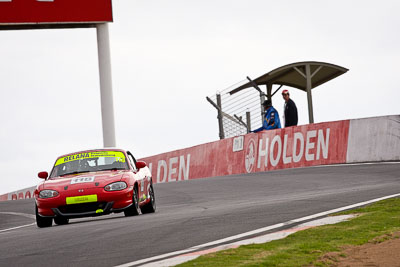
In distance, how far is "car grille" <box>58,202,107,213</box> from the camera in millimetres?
12023

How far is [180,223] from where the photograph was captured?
9.65 m

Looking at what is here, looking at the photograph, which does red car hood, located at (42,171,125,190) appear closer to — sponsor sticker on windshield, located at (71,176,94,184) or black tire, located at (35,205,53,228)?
sponsor sticker on windshield, located at (71,176,94,184)

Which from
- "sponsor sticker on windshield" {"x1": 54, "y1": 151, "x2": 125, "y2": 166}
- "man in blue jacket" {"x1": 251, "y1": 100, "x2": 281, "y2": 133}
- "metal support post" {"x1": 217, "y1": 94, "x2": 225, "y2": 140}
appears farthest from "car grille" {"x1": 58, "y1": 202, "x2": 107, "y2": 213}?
"metal support post" {"x1": 217, "y1": 94, "x2": 225, "y2": 140}

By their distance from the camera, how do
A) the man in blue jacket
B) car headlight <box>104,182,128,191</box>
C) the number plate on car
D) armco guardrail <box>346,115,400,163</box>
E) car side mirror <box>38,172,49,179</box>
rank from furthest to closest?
the man in blue jacket < armco guardrail <box>346,115,400,163</box> < car side mirror <box>38,172,49,179</box> < car headlight <box>104,182,128,191</box> < the number plate on car

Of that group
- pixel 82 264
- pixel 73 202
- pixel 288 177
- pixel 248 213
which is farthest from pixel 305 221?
pixel 288 177

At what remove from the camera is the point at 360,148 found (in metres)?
21.2

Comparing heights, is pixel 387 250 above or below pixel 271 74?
below

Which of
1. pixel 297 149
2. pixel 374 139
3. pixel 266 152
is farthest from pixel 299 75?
pixel 374 139

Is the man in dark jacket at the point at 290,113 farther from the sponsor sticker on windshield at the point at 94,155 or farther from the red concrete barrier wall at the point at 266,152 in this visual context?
the sponsor sticker on windshield at the point at 94,155

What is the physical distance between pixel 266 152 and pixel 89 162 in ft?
36.9

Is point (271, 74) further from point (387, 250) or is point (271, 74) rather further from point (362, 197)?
point (387, 250)

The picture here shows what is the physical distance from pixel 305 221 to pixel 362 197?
9.23 feet

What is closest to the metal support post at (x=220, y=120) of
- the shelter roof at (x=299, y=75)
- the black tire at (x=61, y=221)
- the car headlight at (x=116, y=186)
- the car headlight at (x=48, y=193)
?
the shelter roof at (x=299, y=75)

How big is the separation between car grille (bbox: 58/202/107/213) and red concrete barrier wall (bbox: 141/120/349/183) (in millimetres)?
10836
